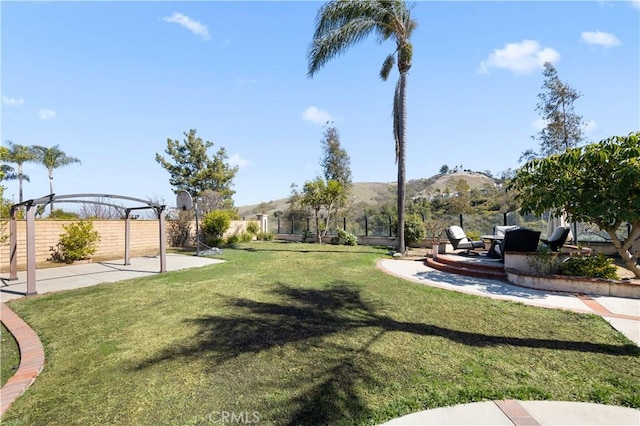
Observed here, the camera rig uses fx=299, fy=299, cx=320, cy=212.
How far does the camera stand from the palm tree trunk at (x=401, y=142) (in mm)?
11477

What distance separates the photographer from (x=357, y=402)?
2.52 metres

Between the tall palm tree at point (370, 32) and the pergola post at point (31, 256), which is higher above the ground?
the tall palm tree at point (370, 32)

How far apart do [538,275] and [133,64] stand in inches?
513

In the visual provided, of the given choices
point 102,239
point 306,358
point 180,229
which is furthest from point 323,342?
point 180,229

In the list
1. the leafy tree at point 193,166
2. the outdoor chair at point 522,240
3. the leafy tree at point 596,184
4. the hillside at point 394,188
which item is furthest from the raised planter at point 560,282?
the hillside at point 394,188

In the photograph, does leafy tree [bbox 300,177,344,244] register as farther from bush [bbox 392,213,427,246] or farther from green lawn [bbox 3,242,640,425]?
green lawn [bbox 3,242,640,425]

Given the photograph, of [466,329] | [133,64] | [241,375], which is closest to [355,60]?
[133,64]

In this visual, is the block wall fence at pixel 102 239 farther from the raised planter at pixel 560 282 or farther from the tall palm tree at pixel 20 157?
the tall palm tree at pixel 20 157

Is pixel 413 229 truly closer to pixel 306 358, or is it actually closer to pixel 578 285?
pixel 578 285

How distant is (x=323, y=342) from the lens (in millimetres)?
3705

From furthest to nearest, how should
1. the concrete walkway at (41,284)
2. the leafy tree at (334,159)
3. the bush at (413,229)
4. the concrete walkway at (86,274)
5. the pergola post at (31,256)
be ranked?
the leafy tree at (334,159) < the bush at (413,229) < the concrete walkway at (86,274) < the pergola post at (31,256) < the concrete walkway at (41,284)

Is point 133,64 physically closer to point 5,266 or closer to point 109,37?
point 109,37

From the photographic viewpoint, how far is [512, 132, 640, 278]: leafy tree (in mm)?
5734

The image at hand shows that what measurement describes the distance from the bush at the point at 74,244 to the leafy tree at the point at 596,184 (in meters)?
14.2
